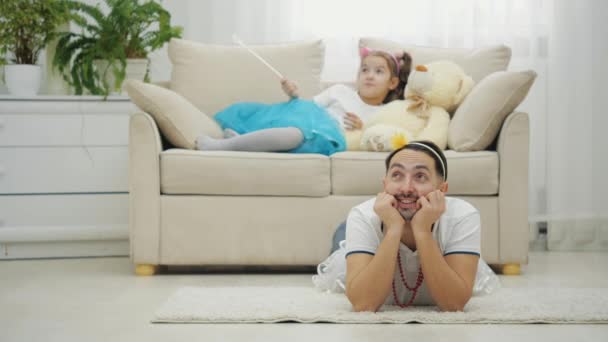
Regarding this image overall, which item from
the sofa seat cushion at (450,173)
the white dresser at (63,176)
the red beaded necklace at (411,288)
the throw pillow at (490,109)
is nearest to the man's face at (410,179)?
the red beaded necklace at (411,288)

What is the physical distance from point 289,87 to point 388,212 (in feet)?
4.52

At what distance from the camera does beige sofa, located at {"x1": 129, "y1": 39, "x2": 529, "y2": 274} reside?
288 cm

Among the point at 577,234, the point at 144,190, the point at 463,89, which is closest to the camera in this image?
the point at 144,190

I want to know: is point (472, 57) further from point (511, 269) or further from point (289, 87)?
point (511, 269)

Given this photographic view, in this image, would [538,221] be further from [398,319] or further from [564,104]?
[398,319]

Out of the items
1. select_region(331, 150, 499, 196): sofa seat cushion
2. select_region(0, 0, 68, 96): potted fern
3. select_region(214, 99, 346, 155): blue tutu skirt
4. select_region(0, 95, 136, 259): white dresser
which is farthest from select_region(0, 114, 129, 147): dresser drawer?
select_region(331, 150, 499, 196): sofa seat cushion

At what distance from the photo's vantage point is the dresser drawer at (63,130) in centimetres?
342

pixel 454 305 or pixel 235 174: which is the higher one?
pixel 235 174

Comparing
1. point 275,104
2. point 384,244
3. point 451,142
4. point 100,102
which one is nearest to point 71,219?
point 100,102

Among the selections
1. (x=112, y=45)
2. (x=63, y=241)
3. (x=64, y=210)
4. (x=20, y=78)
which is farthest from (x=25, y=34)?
(x=63, y=241)

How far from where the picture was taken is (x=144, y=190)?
287 centimetres

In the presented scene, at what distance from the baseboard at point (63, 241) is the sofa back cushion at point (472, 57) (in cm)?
135

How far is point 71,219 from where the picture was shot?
3.43 meters

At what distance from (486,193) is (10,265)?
1.80 meters
